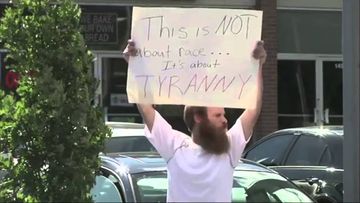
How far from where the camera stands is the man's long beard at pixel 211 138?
356cm

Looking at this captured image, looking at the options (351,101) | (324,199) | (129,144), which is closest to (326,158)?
(324,199)

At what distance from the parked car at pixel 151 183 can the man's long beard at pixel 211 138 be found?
0.82 metres

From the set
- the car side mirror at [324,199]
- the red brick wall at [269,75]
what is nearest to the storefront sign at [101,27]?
the red brick wall at [269,75]

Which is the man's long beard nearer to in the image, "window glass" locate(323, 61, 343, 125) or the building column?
the building column

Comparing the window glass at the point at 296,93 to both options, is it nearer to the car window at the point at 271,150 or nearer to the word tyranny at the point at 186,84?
the car window at the point at 271,150

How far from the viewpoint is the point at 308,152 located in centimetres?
742

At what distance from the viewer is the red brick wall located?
1264 cm

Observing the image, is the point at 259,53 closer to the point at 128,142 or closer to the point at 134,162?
the point at 134,162

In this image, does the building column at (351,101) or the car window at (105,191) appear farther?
the car window at (105,191)

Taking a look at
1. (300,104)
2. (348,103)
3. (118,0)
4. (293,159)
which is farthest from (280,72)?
(348,103)

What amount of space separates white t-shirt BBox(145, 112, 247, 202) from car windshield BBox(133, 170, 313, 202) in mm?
697

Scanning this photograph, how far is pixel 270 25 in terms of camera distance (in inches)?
501

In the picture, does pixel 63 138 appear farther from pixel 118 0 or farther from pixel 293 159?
pixel 118 0

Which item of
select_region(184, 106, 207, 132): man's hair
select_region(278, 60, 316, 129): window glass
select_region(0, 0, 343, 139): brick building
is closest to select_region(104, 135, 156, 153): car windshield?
select_region(184, 106, 207, 132): man's hair
